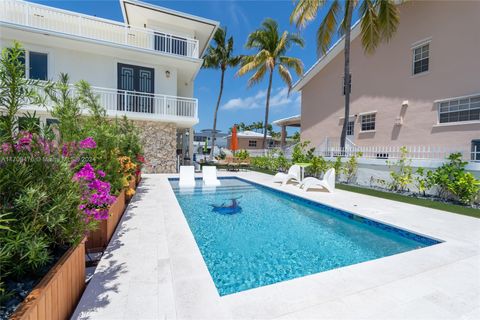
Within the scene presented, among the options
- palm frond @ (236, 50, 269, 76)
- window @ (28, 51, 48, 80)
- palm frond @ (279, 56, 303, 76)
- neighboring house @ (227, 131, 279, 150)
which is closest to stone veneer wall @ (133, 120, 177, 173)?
window @ (28, 51, 48, 80)

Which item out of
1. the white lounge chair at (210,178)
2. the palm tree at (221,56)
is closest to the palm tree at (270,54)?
the palm tree at (221,56)

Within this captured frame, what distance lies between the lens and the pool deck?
7.33 feet

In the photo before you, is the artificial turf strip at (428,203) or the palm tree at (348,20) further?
the palm tree at (348,20)

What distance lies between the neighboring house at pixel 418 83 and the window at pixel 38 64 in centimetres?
1705

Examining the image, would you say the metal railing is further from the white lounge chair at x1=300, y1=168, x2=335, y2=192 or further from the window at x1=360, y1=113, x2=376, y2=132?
the window at x1=360, y1=113, x2=376, y2=132

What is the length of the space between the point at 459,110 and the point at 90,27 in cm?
1845

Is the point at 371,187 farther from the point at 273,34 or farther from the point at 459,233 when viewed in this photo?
the point at 273,34

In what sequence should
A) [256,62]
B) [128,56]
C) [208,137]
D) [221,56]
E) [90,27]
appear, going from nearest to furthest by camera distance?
1. [90,27]
2. [128,56]
3. [256,62]
4. [221,56]
5. [208,137]

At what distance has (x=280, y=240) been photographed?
489 centimetres

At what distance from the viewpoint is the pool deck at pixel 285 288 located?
7.33ft

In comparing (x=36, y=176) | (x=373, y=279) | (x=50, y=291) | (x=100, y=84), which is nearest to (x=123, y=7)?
(x=100, y=84)

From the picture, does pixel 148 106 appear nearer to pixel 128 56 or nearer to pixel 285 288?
pixel 128 56

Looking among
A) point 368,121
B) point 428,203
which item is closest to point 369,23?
point 368,121

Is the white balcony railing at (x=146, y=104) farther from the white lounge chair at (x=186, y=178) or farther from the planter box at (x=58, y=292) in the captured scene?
the planter box at (x=58, y=292)
